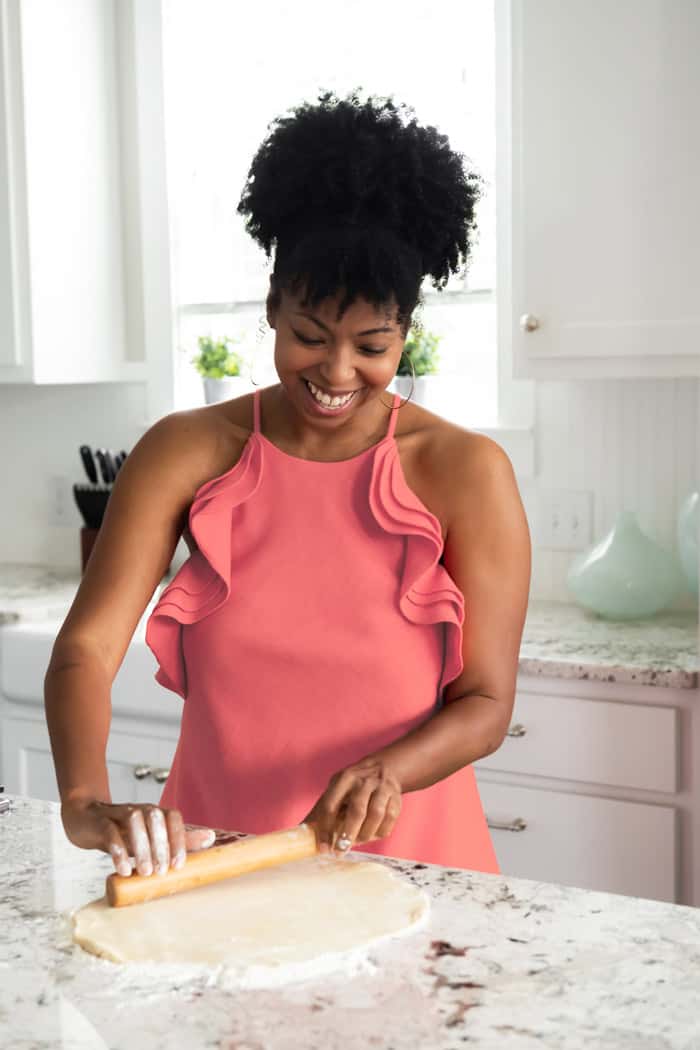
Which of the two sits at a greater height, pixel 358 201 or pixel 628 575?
pixel 358 201

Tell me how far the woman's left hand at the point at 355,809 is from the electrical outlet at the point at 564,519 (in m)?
1.65

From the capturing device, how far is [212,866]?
1.09 meters

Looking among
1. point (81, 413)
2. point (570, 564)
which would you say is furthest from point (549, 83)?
point (81, 413)

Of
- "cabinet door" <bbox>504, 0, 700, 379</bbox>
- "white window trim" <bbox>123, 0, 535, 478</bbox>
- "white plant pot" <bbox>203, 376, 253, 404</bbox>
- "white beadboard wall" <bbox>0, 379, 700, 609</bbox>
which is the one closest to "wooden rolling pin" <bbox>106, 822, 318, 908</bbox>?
"cabinet door" <bbox>504, 0, 700, 379</bbox>

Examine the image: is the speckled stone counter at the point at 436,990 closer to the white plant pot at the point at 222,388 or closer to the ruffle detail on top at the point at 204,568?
the ruffle detail on top at the point at 204,568

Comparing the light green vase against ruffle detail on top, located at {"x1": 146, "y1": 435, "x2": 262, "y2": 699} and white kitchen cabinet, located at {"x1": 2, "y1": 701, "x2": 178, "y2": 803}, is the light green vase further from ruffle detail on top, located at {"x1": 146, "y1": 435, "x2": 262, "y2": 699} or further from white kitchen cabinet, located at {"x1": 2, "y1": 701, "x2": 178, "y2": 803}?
ruffle detail on top, located at {"x1": 146, "y1": 435, "x2": 262, "y2": 699}

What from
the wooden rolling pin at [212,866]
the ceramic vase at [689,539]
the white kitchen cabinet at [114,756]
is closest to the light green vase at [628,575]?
the ceramic vase at [689,539]

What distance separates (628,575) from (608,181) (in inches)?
29.5

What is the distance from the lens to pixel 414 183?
1326 millimetres

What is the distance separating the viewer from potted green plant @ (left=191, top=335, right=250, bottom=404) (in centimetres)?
303

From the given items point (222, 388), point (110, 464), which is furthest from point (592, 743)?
point (110, 464)

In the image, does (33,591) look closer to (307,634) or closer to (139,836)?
(307,634)

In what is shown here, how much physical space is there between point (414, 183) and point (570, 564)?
160 centimetres

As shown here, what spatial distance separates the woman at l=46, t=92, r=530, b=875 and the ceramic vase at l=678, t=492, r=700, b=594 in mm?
1118
